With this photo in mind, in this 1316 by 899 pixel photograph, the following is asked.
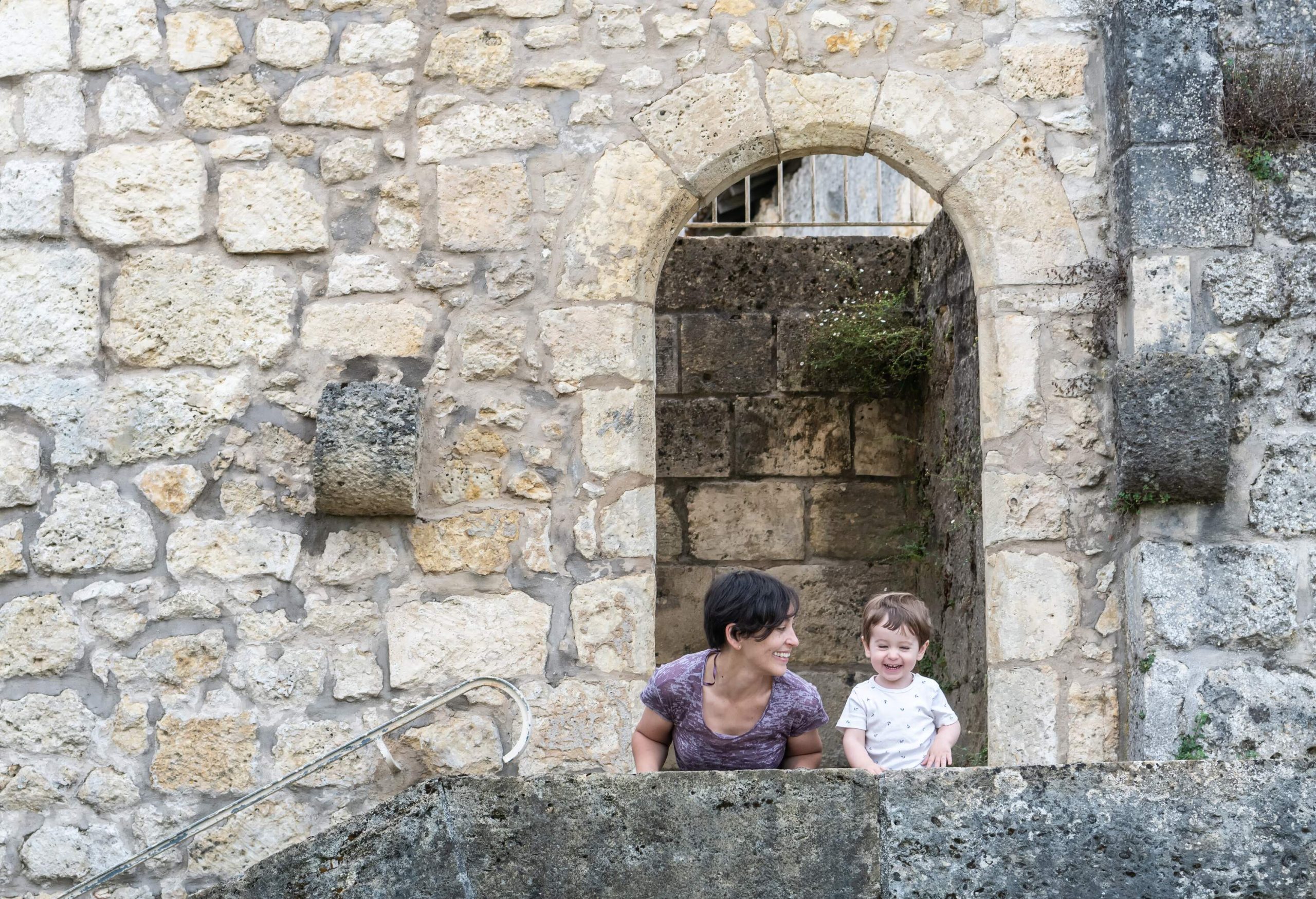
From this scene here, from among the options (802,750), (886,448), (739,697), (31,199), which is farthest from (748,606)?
(886,448)

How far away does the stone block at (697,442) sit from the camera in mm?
6543

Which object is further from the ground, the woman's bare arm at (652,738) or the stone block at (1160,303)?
the stone block at (1160,303)

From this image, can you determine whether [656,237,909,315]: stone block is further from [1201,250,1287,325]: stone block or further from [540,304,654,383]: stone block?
[1201,250,1287,325]: stone block

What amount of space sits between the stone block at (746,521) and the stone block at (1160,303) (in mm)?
2317

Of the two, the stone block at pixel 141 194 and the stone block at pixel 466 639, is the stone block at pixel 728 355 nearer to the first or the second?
the stone block at pixel 466 639

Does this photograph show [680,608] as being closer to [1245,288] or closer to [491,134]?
[491,134]

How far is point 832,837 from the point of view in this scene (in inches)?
113

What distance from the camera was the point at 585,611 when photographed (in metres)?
4.41

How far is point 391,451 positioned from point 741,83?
1.48 m

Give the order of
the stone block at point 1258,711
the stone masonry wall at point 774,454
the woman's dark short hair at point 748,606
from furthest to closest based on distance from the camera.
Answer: the stone masonry wall at point 774,454, the stone block at point 1258,711, the woman's dark short hair at point 748,606

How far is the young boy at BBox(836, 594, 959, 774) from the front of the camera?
3.75 meters

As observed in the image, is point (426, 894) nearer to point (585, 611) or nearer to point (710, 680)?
point (710, 680)

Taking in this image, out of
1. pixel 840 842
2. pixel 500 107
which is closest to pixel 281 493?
pixel 500 107

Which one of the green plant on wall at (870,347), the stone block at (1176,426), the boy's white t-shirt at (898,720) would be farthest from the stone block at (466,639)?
the green plant on wall at (870,347)
